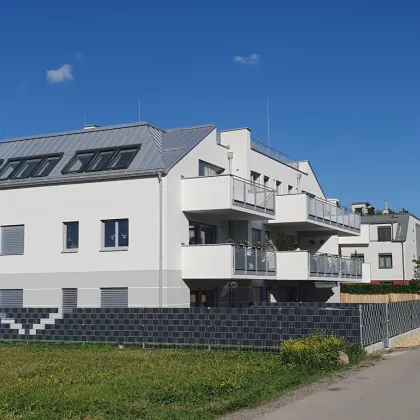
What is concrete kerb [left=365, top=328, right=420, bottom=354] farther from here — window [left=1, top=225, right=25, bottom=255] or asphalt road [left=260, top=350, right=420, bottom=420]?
window [left=1, top=225, right=25, bottom=255]

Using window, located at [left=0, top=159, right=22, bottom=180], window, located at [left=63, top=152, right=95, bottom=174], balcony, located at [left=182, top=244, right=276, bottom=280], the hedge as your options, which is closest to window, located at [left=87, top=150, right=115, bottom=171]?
window, located at [left=63, top=152, right=95, bottom=174]

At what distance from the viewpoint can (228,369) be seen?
14.8 meters

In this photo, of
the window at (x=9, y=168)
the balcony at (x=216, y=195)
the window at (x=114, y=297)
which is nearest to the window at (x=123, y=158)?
the balcony at (x=216, y=195)

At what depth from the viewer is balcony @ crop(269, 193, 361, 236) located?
1291 inches

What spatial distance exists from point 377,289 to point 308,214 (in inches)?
747

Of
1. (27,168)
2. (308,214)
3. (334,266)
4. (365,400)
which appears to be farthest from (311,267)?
(365,400)

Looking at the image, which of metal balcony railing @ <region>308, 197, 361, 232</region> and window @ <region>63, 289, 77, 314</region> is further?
metal balcony railing @ <region>308, 197, 361, 232</region>

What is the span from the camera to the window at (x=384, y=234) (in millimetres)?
62469

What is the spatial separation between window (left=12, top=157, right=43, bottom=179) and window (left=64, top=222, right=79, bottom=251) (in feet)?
10.4

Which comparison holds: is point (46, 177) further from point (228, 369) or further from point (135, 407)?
point (135, 407)

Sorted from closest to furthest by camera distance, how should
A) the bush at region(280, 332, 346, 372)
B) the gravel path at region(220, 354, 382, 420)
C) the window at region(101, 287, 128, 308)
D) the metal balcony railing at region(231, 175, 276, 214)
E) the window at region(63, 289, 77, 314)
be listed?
1. the gravel path at region(220, 354, 382, 420)
2. the bush at region(280, 332, 346, 372)
3. the window at region(101, 287, 128, 308)
4. the metal balcony railing at region(231, 175, 276, 214)
5. the window at region(63, 289, 77, 314)

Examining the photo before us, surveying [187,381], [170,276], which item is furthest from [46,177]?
[187,381]

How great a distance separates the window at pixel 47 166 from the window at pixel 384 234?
130 feet

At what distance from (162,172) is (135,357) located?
9.56m
